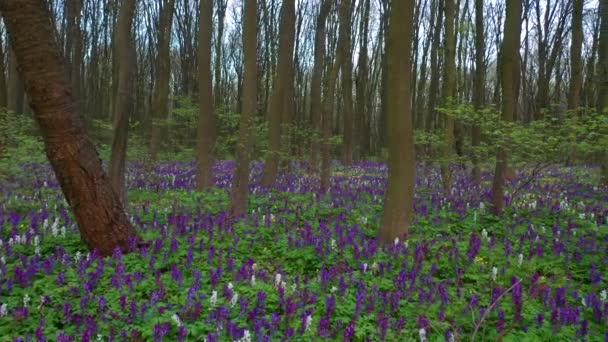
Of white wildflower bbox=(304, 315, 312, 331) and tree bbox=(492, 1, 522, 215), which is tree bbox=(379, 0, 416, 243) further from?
white wildflower bbox=(304, 315, 312, 331)

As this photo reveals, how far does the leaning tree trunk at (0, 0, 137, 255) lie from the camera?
5.25m

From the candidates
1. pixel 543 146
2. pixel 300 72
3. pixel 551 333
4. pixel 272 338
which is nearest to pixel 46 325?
pixel 272 338

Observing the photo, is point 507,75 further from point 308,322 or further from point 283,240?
point 308,322

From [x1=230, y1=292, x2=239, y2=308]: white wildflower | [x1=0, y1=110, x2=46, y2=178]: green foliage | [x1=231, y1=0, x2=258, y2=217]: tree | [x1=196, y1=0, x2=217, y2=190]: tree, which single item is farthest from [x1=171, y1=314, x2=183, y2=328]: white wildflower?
[x1=196, y1=0, x2=217, y2=190]: tree

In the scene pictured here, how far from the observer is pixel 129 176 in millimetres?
14648

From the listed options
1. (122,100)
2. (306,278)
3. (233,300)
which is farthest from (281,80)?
(233,300)

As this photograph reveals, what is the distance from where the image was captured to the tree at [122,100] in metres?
8.42

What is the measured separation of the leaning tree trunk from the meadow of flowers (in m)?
0.39

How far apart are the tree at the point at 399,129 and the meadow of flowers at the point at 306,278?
0.38 m

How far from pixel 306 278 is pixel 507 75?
6.06 m

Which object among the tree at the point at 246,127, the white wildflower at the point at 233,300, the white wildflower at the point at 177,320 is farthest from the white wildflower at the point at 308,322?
the tree at the point at 246,127

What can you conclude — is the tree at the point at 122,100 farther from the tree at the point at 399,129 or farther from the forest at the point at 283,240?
the tree at the point at 399,129

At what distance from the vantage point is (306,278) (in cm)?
524

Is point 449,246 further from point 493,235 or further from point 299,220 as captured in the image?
point 299,220
